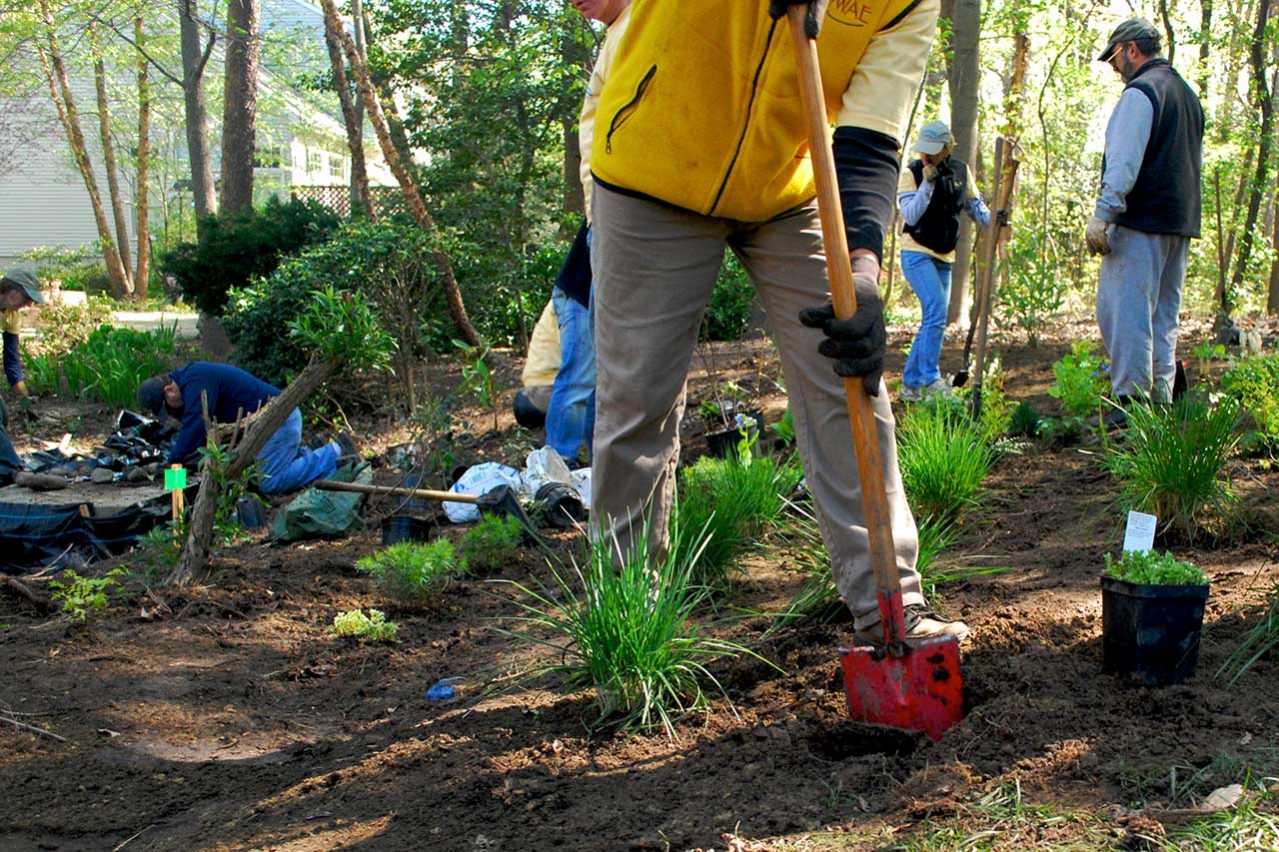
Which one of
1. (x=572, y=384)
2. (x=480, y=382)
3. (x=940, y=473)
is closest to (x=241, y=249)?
(x=480, y=382)

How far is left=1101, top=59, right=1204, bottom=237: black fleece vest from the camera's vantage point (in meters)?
5.81

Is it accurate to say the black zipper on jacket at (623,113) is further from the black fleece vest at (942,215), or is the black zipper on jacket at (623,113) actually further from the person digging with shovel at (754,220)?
the black fleece vest at (942,215)

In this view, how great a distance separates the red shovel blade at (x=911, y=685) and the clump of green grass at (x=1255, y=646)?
0.65 metres

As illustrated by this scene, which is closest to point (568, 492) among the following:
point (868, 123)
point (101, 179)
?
point (868, 123)

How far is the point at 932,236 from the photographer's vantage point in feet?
25.5

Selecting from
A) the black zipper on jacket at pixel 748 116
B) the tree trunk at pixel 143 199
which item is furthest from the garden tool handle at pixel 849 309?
the tree trunk at pixel 143 199

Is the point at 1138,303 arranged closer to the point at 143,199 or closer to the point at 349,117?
the point at 349,117

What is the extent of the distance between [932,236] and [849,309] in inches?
214

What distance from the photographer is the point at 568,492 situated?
19.5 ft

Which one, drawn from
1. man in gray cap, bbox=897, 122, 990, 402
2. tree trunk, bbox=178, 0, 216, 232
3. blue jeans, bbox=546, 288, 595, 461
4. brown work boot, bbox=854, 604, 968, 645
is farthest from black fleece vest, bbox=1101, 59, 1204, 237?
tree trunk, bbox=178, 0, 216, 232

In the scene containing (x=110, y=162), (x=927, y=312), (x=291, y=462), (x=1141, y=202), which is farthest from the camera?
(x=110, y=162)

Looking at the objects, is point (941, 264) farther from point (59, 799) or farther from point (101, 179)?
point (101, 179)

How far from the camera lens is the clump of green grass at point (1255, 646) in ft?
8.94

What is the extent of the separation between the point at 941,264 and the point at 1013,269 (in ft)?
7.53
